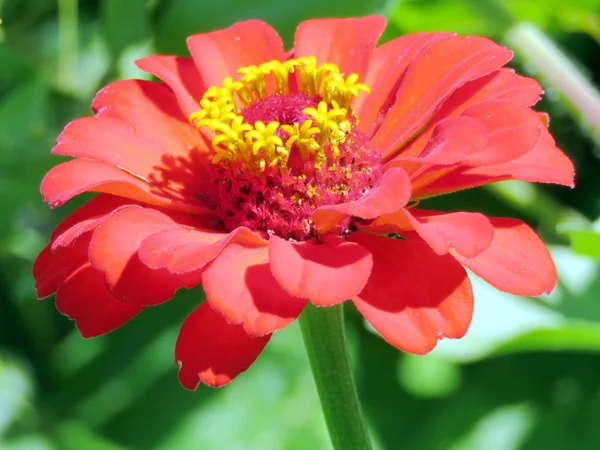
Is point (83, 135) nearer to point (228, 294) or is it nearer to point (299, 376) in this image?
point (228, 294)

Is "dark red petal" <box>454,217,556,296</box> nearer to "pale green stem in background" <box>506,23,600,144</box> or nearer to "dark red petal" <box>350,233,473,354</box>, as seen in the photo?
→ "dark red petal" <box>350,233,473,354</box>

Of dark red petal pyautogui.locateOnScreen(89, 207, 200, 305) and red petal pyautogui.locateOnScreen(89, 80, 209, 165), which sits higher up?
dark red petal pyautogui.locateOnScreen(89, 207, 200, 305)

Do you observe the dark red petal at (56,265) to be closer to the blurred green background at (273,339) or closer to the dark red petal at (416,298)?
the dark red petal at (416,298)

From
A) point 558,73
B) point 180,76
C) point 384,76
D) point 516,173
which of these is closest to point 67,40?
point 180,76

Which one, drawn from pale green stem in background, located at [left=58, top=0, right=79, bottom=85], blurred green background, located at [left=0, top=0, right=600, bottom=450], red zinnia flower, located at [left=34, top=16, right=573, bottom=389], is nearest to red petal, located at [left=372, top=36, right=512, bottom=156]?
red zinnia flower, located at [left=34, top=16, right=573, bottom=389]

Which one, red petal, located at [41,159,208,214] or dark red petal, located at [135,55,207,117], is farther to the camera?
dark red petal, located at [135,55,207,117]

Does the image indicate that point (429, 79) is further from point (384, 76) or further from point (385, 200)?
point (385, 200)
